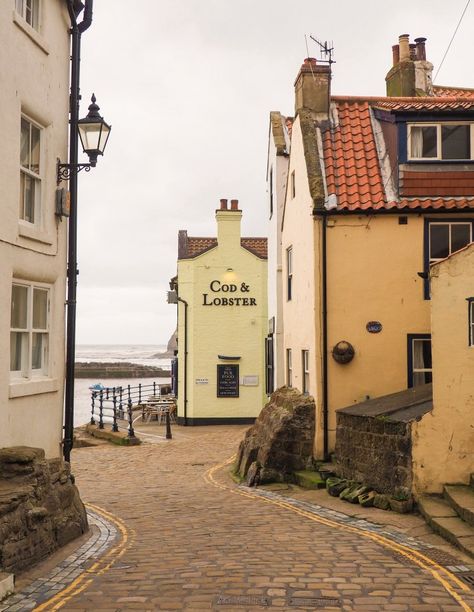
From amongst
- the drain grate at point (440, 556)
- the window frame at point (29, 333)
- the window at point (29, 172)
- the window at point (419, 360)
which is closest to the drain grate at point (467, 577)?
the drain grate at point (440, 556)

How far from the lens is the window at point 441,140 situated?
632 inches

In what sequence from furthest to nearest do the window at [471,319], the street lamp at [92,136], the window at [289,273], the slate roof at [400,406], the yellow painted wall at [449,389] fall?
the window at [289,273], the slate roof at [400,406], the window at [471,319], the yellow painted wall at [449,389], the street lamp at [92,136]

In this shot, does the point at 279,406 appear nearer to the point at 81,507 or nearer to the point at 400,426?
the point at 400,426

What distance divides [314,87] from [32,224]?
10.1 meters

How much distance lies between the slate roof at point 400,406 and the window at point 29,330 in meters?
6.06

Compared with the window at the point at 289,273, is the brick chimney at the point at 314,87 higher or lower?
higher

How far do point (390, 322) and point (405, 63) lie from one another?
1123 centimetres

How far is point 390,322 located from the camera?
15.5m

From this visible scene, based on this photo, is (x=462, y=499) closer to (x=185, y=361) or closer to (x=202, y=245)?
(x=185, y=361)

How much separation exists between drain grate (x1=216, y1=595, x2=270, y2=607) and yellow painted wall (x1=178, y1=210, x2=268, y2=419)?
24.1 metres

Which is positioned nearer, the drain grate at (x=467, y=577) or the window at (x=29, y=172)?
the drain grate at (x=467, y=577)

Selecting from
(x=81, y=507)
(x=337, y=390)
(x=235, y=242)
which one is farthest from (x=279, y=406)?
(x=235, y=242)

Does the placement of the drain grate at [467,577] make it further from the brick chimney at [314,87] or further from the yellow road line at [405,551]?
the brick chimney at [314,87]

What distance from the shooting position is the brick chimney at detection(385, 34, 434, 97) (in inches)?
891
